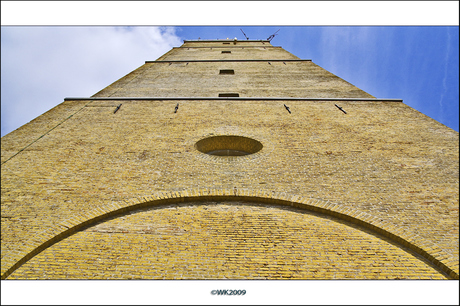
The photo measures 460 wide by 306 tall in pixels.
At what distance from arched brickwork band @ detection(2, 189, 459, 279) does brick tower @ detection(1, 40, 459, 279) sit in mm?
14

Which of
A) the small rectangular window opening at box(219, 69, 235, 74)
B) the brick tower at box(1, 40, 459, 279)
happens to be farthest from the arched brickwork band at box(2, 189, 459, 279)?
the small rectangular window opening at box(219, 69, 235, 74)

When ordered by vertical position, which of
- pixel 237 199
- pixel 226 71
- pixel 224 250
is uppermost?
pixel 226 71

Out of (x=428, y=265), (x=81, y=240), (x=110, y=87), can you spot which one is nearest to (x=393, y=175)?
(x=428, y=265)

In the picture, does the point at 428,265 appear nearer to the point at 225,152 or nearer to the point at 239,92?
the point at 225,152

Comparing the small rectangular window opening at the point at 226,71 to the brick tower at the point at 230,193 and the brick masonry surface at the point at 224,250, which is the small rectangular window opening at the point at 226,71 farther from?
the brick masonry surface at the point at 224,250

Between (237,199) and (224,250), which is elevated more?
(237,199)

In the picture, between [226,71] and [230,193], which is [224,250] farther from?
[226,71]

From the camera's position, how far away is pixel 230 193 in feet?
12.5

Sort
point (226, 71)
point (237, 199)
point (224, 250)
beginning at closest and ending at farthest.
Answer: point (224, 250) < point (237, 199) < point (226, 71)

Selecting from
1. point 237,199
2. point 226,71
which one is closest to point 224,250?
point 237,199

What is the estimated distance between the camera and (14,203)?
356 cm

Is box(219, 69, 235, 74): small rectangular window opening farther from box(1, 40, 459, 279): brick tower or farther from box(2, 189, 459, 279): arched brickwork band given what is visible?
box(2, 189, 459, 279): arched brickwork band

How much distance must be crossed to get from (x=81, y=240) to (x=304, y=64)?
10.5 metres

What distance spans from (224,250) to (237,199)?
902 millimetres
